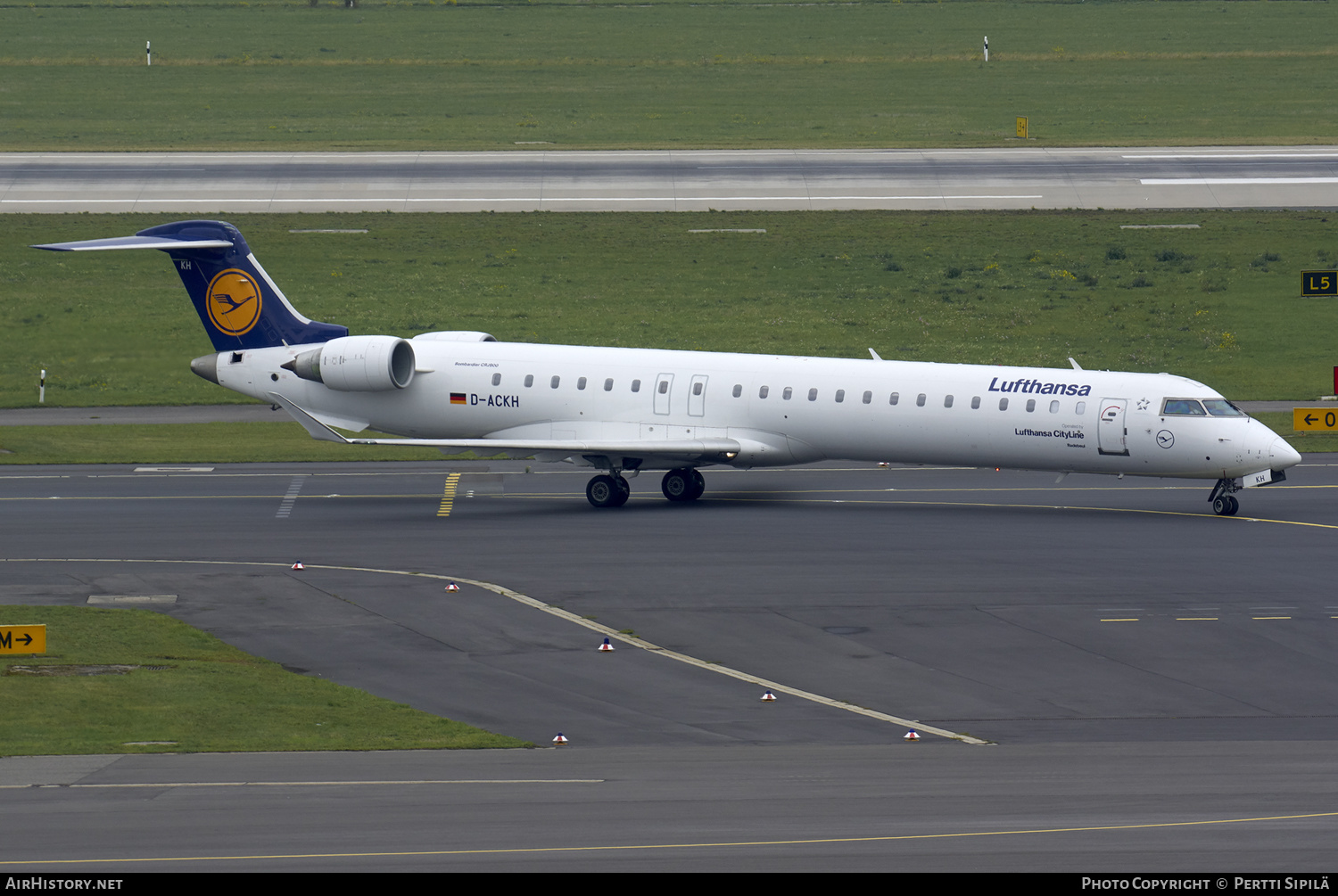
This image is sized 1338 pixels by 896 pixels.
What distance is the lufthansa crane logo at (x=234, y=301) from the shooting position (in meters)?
42.0

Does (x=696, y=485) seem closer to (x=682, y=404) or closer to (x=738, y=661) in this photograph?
(x=682, y=404)

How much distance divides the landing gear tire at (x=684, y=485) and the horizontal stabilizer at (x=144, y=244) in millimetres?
12570

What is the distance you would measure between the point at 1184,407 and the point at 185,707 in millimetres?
22225

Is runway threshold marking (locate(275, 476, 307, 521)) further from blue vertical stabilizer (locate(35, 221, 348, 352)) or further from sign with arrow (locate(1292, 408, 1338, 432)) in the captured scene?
sign with arrow (locate(1292, 408, 1338, 432))

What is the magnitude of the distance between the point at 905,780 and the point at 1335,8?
412 feet

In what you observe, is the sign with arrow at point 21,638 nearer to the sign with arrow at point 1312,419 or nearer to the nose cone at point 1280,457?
the sign with arrow at point 1312,419

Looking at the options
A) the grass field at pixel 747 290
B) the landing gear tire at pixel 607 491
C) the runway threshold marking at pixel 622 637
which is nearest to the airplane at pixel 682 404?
the landing gear tire at pixel 607 491

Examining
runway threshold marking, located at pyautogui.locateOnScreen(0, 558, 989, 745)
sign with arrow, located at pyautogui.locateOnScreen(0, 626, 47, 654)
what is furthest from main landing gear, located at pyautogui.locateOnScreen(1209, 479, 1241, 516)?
sign with arrow, located at pyautogui.locateOnScreen(0, 626, 47, 654)

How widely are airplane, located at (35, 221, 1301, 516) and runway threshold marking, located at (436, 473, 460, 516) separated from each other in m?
1.31

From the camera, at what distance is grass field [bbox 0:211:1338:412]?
59.2 meters

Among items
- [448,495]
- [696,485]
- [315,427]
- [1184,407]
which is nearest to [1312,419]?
[1184,407]

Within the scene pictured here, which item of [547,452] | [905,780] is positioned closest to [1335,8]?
[547,452]

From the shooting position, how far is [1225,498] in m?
36.2
